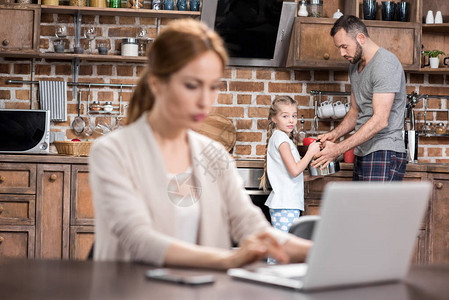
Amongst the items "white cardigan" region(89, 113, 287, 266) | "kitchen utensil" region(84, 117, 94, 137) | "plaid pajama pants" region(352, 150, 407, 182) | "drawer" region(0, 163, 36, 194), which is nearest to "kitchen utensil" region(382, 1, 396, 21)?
"plaid pajama pants" region(352, 150, 407, 182)

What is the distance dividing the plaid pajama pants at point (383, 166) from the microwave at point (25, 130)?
1873 millimetres

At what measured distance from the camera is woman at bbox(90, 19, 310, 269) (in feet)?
4.74

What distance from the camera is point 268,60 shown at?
14.5 feet

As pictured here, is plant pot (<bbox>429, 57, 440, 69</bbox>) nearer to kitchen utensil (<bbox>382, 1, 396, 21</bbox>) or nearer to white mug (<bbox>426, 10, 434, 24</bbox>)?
white mug (<bbox>426, 10, 434, 24</bbox>)

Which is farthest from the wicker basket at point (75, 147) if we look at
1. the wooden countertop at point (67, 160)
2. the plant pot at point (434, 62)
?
the plant pot at point (434, 62)

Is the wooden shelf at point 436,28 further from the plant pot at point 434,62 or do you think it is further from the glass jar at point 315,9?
the glass jar at point 315,9

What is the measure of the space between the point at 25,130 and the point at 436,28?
269 centimetres

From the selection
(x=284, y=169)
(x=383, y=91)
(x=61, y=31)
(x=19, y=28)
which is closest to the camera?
(x=383, y=91)

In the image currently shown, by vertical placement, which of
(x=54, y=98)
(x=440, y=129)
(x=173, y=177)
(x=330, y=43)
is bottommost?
(x=173, y=177)

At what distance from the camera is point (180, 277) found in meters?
1.21

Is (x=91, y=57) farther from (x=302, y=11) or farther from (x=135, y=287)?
(x=135, y=287)

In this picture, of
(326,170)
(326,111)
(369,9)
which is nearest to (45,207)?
(326,170)

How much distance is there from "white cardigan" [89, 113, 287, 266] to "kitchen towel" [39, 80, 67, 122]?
2.78 meters

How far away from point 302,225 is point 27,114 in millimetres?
2689
